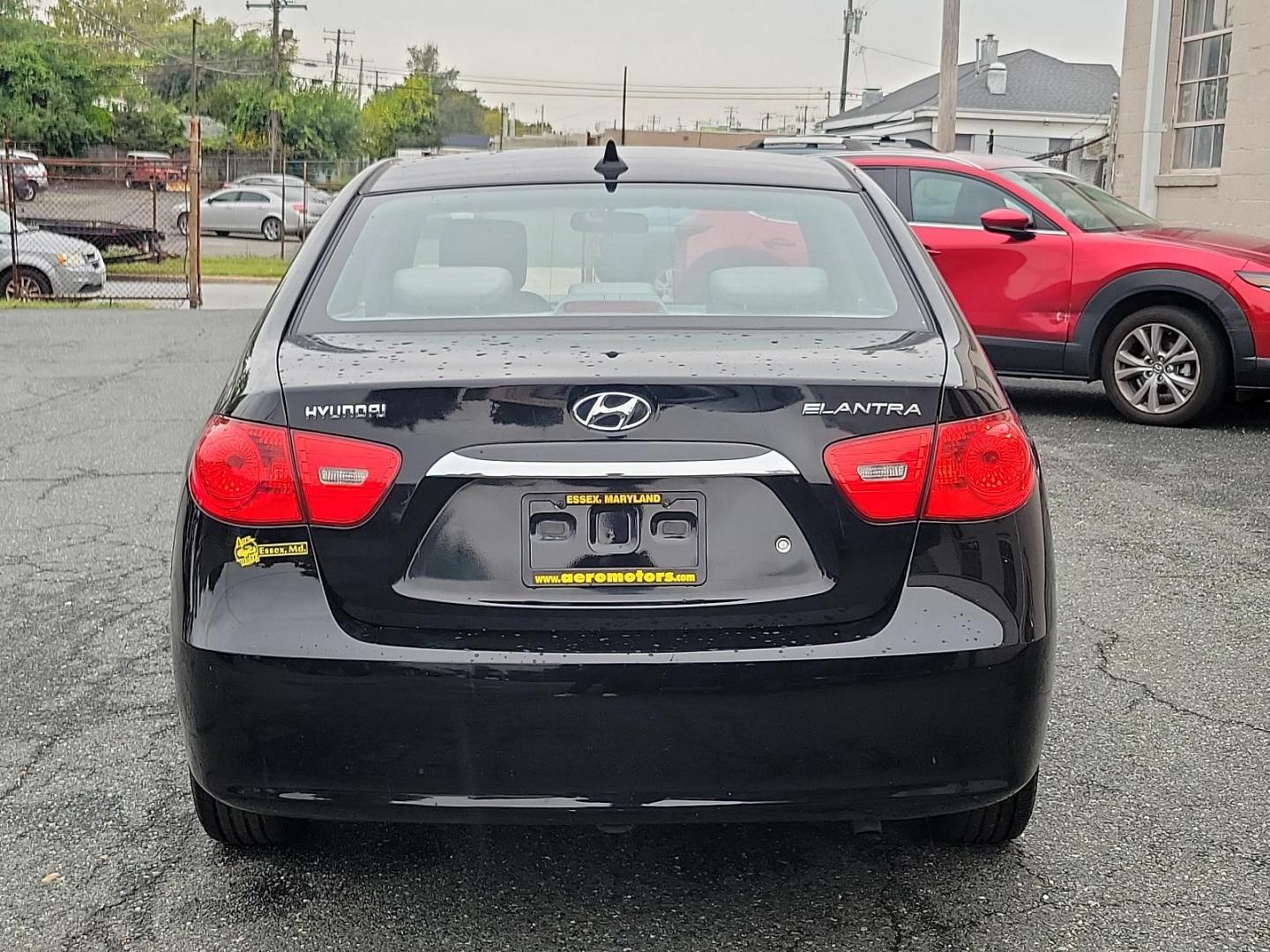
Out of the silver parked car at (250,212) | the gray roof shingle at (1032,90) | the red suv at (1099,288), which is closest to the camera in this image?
the red suv at (1099,288)

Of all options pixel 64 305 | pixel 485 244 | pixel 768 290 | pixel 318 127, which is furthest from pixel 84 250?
pixel 318 127

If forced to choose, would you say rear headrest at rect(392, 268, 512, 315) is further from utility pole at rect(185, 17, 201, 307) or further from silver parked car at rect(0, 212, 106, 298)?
silver parked car at rect(0, 212, 106, 298)

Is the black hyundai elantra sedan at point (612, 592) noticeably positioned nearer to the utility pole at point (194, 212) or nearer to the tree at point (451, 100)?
the utility pole at point (194, 212)

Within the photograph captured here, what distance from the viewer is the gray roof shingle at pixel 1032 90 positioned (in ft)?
165

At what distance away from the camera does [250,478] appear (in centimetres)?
270

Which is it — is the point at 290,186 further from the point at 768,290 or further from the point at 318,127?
the point at 768,290

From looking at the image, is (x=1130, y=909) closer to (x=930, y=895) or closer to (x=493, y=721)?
(x=930, y=895)

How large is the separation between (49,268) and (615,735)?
17.0m

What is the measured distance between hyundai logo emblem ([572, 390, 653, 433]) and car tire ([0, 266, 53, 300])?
16.9 m

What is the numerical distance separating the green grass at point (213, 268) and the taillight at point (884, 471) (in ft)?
72.8

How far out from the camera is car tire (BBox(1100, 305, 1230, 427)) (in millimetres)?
8836

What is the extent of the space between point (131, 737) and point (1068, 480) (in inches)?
196

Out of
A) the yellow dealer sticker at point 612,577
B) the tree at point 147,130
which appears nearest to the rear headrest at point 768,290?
the yellow dealer sticker at point 612,577

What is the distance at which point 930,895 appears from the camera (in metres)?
3.14
